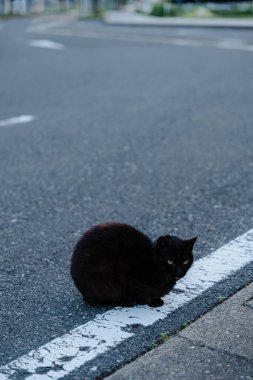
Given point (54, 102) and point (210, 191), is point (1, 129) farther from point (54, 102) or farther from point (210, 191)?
point (210, 191)

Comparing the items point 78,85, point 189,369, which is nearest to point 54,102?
point 78,85

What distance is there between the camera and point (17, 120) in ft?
27.0

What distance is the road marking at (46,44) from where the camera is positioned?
17073 mm

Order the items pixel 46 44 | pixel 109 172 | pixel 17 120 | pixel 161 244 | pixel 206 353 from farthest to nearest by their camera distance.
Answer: pixel 46 44
pixel 17 120
pixel 109 172
pixel 161 244
pixel 206 353

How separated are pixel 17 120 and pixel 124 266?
17.2 ft

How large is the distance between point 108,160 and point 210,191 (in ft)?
4.23

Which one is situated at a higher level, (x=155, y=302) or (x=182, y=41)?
(x=155, y=302)

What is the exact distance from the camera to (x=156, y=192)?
541 centimetres

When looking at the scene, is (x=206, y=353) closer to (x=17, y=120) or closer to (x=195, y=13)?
(x=17, y=120)

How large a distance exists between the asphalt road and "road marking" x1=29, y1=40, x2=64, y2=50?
494cm

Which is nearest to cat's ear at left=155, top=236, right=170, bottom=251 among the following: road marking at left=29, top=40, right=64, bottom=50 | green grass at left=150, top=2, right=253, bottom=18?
road marking at left=29, top=40, right=64, bottom=50

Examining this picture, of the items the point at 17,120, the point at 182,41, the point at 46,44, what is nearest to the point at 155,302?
the point at 17,120

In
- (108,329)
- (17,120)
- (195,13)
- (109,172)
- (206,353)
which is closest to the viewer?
(206,353)

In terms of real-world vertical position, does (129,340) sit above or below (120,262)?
below
